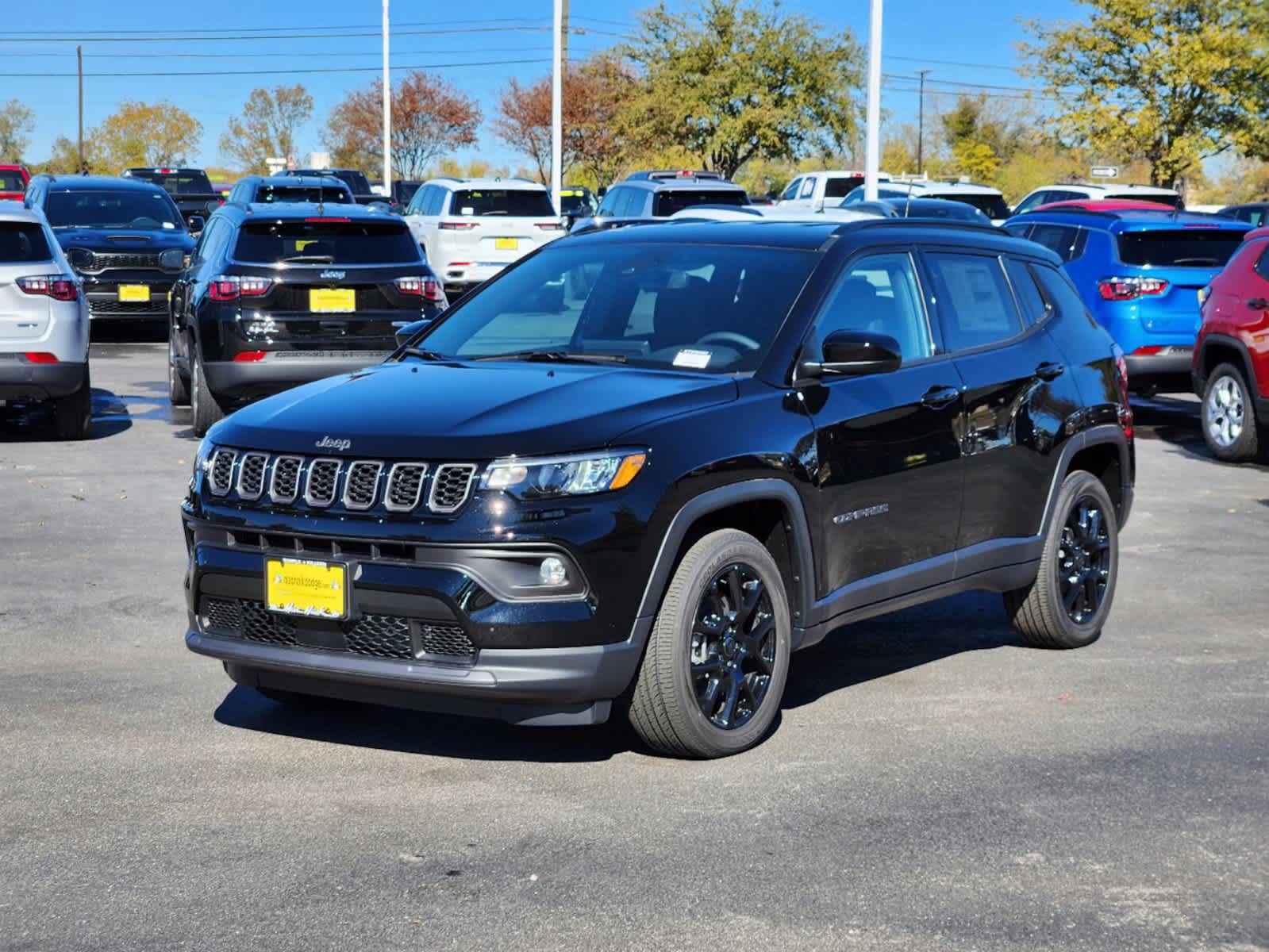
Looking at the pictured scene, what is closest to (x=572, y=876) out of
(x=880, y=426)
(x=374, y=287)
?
(x=880, y=426)

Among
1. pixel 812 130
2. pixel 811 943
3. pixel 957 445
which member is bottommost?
pixel 811 943

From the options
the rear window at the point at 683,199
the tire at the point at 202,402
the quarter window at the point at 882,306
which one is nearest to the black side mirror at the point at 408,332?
the quarter window at the point at 882,306

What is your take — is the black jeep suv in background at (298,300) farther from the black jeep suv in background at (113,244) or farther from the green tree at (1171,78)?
the green tree at (1171,78)

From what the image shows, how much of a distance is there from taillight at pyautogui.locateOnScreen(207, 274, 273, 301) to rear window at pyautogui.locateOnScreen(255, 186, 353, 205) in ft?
46.4

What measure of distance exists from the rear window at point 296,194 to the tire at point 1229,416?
1604 centimetres

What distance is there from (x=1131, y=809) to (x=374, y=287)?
336 inches

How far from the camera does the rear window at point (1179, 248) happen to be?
15.7 metres

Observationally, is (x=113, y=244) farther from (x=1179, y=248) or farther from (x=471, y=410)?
(x=471, y=410)

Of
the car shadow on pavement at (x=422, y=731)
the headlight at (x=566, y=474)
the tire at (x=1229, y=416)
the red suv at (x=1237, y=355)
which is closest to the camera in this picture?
the headlight at (x=566, y=474)

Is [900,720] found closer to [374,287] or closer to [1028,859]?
[1028,859]

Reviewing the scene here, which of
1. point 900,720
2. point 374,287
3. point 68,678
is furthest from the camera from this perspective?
point 374,287

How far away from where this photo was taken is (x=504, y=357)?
6.48 m

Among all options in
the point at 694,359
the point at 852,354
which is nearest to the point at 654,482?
the point at 694,359

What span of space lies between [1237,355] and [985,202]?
14778 mm
